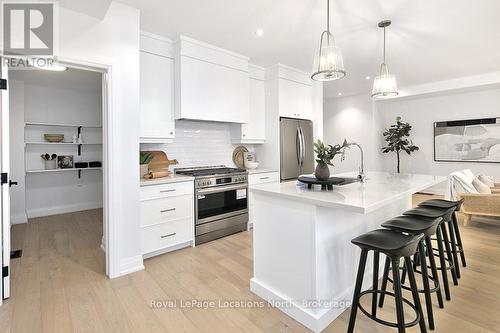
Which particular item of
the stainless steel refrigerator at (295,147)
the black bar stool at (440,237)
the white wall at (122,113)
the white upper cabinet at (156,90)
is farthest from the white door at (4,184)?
the stainless steel refrigerator at (295,147)

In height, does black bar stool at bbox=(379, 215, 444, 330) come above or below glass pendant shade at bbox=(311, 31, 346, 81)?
below

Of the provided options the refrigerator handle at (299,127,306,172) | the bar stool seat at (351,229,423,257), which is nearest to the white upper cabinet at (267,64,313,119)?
the refrigerator handle at (299,127,306,172)

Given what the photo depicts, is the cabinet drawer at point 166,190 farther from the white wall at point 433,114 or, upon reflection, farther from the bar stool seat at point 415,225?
the white wall at point 433,114

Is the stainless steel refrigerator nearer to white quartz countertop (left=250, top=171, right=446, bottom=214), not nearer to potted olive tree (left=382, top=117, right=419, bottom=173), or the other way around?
white quartz countertop (left=250, top=171, right=446, bottom=214)

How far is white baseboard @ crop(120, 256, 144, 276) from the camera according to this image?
2.63 m

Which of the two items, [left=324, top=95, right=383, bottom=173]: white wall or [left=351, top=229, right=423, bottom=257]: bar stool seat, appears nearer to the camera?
[left=351, top=229, right=423, bottom=257]: bar stool seat

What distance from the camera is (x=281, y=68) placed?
14.8 feet

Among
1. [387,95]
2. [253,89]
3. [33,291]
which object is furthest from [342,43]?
[33,291]

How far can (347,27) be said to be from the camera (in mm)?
3176

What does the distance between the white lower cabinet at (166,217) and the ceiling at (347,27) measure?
73.8 inches

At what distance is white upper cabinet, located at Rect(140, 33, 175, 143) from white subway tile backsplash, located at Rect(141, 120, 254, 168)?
0.42 metres

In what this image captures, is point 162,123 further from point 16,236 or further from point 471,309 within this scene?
point 471,309

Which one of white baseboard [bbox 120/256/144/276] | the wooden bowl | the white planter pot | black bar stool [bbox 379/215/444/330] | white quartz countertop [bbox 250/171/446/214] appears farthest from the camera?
the white planter pot

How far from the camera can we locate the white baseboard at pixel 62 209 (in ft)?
16.0
